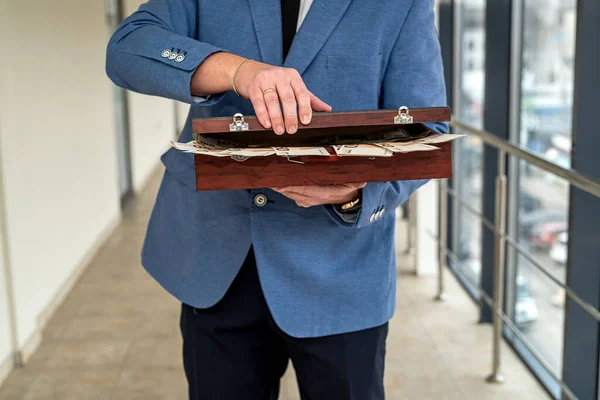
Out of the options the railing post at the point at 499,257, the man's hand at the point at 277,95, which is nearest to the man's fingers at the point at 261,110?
the man's hand at the point at 277,95

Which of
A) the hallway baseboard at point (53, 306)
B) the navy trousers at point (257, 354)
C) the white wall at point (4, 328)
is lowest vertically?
the hallway baseboard at point (53, 306)

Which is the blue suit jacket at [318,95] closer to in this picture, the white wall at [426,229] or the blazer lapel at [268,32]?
the blazer lapel at [268,32]

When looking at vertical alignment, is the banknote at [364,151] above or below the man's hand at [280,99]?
below

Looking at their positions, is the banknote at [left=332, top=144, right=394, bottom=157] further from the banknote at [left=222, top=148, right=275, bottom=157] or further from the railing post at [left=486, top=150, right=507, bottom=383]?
the railing post at [left=486, top=150, right=507, bottom=383]

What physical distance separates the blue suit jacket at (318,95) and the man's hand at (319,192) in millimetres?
56

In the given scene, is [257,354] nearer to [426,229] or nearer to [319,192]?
[319,192]

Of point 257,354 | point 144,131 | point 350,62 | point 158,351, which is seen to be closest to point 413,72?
point 350,62

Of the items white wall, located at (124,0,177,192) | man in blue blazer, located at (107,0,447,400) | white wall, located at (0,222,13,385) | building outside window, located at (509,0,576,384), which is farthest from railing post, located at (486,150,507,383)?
white wall, located at (124,0,177,192)

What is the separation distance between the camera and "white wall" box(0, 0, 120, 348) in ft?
10.3

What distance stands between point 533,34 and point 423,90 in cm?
225

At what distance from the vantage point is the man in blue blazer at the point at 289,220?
1166 millimetres

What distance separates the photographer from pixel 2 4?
3.04 metres

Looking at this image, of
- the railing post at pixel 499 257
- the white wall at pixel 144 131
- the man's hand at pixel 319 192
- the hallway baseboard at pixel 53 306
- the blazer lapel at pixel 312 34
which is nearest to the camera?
the man's hand at pixel 319 192

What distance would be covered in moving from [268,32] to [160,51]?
0.18m
